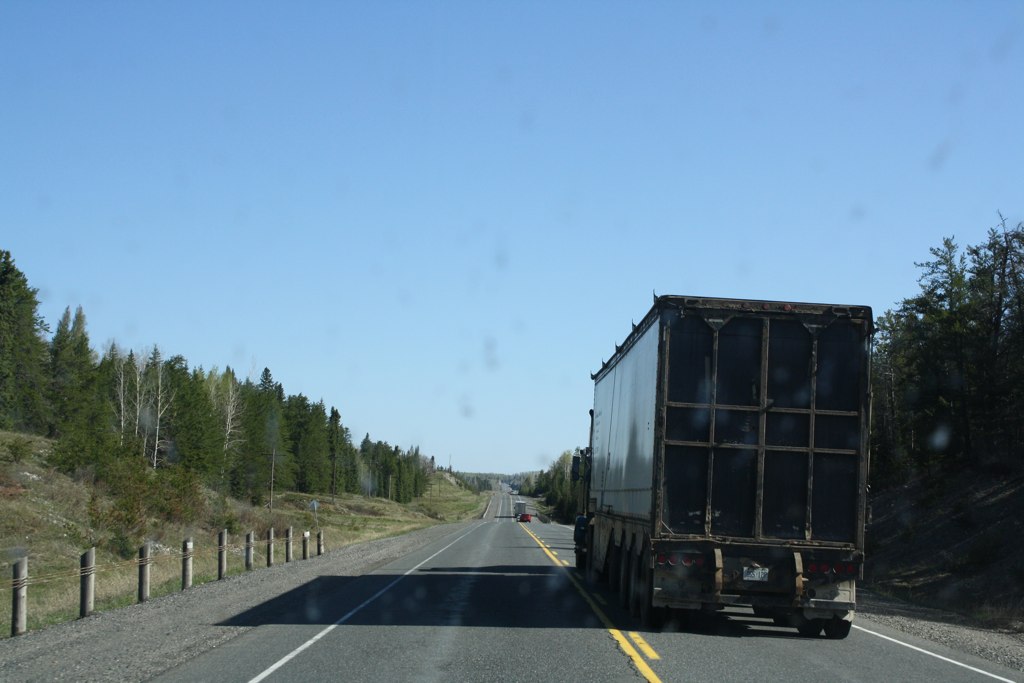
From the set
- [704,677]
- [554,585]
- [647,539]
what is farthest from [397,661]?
[554,585]

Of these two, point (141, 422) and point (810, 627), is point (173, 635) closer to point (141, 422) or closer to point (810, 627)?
point (810, 627)

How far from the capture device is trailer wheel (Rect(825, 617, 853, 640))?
14977 mm

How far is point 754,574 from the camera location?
46.7 ft

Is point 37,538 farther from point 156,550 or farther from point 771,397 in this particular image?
point 771,397

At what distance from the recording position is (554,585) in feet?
75.3

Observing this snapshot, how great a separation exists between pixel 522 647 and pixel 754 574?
11.9 feet

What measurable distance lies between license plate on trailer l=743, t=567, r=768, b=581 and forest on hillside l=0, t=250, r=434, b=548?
97.1 ft

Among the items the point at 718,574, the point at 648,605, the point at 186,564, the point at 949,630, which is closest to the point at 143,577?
the point at 186,564

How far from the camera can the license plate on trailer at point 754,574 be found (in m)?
14.2

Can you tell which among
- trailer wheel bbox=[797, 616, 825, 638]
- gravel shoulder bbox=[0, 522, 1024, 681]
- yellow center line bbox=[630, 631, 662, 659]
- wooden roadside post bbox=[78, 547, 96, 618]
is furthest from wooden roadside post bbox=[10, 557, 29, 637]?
trailer wheel bbox=[797, 616, 825, 638]

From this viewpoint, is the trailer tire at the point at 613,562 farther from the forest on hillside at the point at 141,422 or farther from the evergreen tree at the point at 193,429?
the evergreen tree at the point at 193,429

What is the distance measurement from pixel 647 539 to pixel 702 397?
2196 millimetres

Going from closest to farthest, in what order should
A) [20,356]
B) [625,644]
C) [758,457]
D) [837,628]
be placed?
1. [625,644]
2. [758,457]
3. [837,628]
4. [20,356]

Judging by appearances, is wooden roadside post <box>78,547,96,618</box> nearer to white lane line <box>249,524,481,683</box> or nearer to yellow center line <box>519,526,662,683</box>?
white lane line <box>249,524,481,683</box>
